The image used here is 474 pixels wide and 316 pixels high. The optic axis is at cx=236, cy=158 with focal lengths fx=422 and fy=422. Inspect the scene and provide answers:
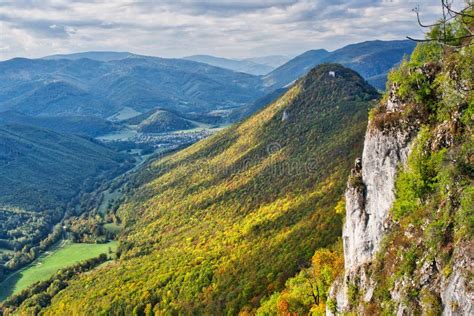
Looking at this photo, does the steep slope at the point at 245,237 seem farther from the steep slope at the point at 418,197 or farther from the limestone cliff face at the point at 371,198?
the steep slope at the point at 418,197

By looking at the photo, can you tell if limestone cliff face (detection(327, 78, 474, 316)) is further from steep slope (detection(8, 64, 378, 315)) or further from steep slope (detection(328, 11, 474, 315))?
steep slope (detection(8, 64, 378, 315))

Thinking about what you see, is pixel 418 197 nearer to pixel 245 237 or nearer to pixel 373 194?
pixel 373 194

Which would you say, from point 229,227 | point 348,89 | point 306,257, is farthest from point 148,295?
point 348,89

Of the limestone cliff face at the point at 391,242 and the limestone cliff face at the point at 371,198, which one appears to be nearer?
the limestone cliff face at the point at 391,242

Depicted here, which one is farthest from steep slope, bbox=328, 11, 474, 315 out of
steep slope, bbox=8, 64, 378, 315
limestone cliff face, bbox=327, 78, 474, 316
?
steep slope, bbox=8, 64, 378, 315

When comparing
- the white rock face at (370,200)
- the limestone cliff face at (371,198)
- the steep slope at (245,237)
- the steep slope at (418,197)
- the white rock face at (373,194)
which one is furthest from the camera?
the steep slope at (245,237)

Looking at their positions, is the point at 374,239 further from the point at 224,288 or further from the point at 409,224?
the point at 224,288

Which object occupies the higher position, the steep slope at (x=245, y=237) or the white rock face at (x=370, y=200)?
the white rock face at (x=370, y=200)

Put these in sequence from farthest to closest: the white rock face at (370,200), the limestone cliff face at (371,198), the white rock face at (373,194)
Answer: the white rock face at (373,194), the white rock face at (370,200), the limestone cliff face at (371,198)

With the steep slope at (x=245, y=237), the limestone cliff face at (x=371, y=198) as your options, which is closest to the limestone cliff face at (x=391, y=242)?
the limestone cliff face at (x=371, y=198)
